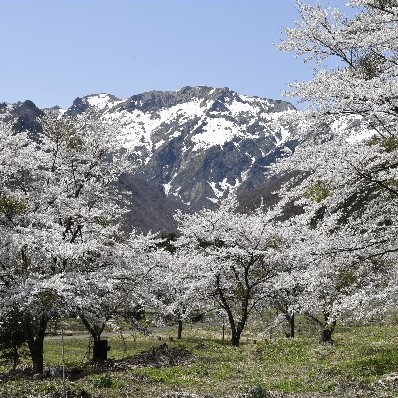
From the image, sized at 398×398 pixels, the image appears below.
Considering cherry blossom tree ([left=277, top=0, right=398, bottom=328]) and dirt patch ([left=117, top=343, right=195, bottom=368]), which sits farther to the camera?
dirt patch ([left=117, top=343, right=195, bottom=368])

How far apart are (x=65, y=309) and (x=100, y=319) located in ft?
8.86

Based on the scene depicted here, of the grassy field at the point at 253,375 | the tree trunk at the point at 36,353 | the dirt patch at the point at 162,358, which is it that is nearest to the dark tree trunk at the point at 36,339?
the tree trunk at the point at 36,353

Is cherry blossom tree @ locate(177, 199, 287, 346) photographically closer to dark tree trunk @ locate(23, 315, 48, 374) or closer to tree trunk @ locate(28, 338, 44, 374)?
dark tree trunk @ locate(23, 315, 48, 374)

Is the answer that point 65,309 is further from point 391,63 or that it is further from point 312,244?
point 391,63

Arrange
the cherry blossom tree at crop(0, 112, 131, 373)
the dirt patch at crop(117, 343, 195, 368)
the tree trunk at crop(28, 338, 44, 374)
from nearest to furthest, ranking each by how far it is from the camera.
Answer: the cherry blossom tree at crop(0, 112, 131, 373) < the tree trunk at crop(28, 338, 44, 374) < the dirt patch at crop(117, 343, 195, 368)

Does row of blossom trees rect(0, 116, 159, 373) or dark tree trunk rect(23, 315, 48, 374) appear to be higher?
row of blossom trees rect(0, 116, 159, 373)

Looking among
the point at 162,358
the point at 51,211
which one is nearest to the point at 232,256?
the point at 162,358

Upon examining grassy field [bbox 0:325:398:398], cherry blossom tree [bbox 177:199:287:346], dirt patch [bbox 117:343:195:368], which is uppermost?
cherry blossom tree [bbox 177:199:287:346]

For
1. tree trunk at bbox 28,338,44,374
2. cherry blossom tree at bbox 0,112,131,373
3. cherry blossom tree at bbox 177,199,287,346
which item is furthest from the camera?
cherry blossom tree at bbox 177,199,287,346

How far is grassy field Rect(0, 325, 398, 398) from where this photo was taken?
532 inches

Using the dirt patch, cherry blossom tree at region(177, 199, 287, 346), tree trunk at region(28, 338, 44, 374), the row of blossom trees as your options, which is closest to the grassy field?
the dirt patch

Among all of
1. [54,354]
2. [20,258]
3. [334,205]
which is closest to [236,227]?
[20,258]

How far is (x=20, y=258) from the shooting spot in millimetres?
19531

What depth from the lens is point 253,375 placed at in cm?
1736
